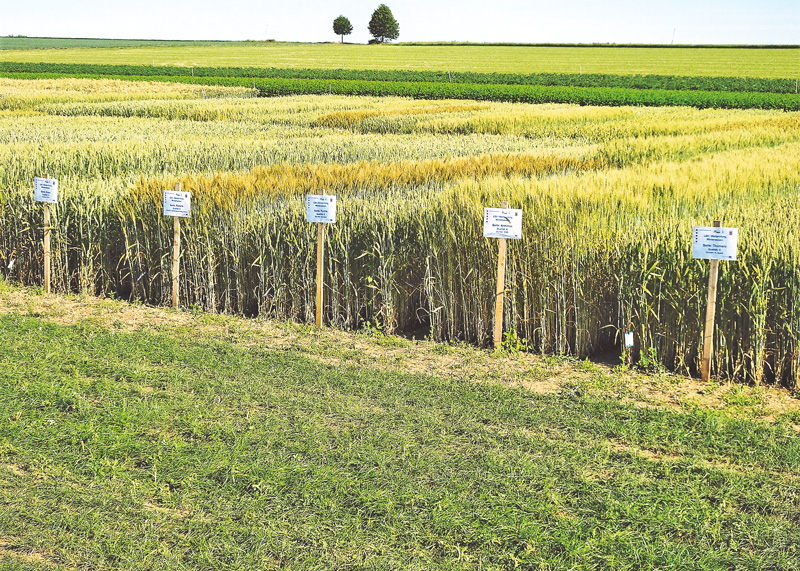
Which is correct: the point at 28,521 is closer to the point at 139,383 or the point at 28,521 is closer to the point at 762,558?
the point at 139,383

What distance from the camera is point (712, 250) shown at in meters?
6.74

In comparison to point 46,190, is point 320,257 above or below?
below

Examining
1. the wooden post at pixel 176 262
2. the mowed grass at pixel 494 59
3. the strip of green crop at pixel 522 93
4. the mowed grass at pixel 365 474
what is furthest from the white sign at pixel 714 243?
the mowed grass at pixel 494 59

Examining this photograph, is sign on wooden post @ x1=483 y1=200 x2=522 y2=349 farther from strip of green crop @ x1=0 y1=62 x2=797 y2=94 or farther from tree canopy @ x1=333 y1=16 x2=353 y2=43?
tree canopy @ x1=333 y1=16 x2=353 y2=43

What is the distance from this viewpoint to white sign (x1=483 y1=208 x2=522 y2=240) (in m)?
7.66

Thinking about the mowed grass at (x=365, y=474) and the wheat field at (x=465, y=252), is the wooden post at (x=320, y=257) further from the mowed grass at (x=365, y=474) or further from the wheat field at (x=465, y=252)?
the mowed grass at (x=365, y=474)

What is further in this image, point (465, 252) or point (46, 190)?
point (46, 190)

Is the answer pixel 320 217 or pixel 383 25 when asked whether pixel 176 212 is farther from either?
pixel 383 25

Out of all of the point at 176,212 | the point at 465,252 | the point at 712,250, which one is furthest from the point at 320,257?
the point at 712,250

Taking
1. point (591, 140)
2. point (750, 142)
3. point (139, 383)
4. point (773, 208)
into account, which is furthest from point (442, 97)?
point (139, 383)

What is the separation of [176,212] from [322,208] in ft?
6.17

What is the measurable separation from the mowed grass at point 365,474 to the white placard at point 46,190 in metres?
3.67

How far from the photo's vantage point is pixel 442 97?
4841 cm

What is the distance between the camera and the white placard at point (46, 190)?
402 inches
